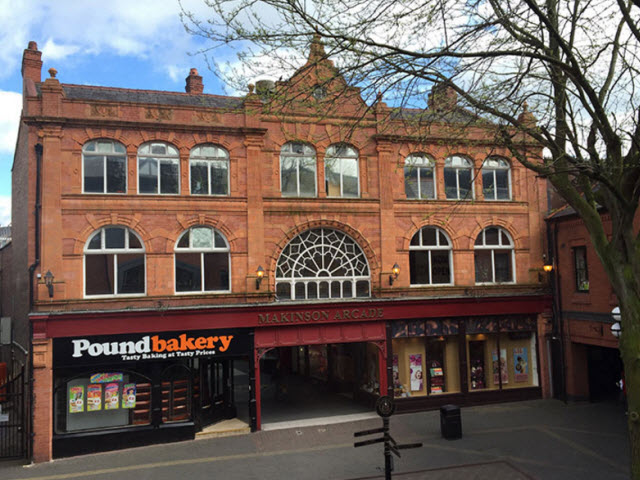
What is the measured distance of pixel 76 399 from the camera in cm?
1541

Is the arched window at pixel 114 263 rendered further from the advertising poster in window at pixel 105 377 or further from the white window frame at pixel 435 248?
the white window frame at pixel 435 248

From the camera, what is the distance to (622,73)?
9.64 meters

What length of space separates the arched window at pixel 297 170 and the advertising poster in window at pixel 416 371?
6.79 meters

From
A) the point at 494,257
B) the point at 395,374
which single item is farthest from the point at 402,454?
the point at 494,257

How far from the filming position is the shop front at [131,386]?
49.9 ft

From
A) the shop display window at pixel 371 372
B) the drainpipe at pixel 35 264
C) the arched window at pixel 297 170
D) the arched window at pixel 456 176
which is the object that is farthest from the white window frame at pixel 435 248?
the drainpipe at pixel 35 264

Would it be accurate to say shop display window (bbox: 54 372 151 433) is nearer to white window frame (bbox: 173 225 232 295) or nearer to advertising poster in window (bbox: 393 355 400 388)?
white window frame (bbox: 173 225 232 295)

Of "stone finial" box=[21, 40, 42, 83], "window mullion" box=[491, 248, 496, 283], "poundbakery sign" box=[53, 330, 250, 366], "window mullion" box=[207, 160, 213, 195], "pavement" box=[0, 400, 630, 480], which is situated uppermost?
"stone finial" box=[21, 40, 42, 83]

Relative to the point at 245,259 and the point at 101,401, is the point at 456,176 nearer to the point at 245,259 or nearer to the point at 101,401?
the point at 245,259

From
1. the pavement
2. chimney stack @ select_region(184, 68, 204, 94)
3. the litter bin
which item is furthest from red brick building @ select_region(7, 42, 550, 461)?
the litter bin

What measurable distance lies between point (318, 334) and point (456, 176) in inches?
310

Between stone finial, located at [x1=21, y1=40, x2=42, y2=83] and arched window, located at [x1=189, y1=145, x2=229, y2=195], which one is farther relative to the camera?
stone finial, located at [x1=21, y1=40, x2=42, y2=83]

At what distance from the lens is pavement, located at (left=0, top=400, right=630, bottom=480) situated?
41.8ft

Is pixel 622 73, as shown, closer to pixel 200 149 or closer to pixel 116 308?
pixel 200 149
